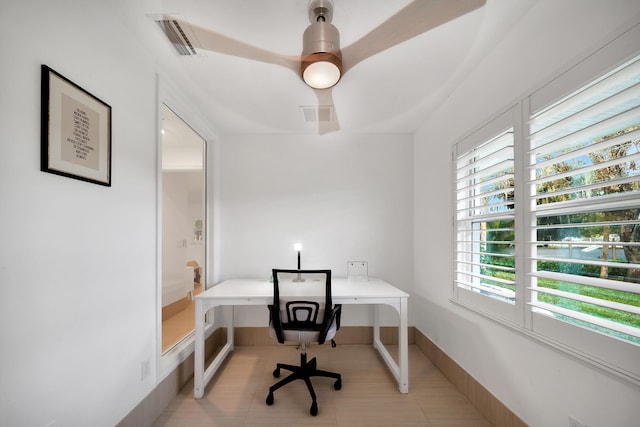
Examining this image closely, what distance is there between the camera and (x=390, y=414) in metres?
→ 1.95

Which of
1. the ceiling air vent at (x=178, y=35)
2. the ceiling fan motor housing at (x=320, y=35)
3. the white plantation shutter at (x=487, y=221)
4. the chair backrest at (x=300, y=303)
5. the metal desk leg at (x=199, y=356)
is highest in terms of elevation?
the ceiling air vent at (x=178, y=35)

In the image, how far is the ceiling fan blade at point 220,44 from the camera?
5.00 feet

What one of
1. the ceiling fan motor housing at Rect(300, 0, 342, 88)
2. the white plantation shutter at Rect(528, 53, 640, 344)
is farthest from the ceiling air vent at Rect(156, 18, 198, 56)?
the white plantation shutter at Rect(528, 53, 640, 344)

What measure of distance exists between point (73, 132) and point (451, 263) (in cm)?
266

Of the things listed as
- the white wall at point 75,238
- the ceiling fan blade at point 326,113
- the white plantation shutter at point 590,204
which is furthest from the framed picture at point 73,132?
the white plantation shutter at point 590,204

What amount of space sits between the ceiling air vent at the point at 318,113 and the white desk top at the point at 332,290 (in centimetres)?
170

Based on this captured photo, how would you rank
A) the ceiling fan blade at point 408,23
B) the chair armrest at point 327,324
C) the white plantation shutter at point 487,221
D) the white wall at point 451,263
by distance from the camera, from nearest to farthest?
1. the white wall at point 451,263
2. the ceiling fan blade at point 408,23
3. the white plantation shutter at point 487,221
4. the chair armrest at point 327,324

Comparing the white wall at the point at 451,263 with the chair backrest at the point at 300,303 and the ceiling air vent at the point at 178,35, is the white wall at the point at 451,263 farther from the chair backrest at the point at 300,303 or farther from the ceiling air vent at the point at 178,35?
the ceiling air vent at the point at 178,35

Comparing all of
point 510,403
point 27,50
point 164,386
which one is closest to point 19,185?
point 27,50

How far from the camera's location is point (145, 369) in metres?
1.76

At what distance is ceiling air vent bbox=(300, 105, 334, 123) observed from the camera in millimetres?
2574

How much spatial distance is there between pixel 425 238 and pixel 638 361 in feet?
6.38

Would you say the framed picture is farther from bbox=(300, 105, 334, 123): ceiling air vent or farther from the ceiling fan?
bbox=(300, 105, 334, 123): ceiling air vent

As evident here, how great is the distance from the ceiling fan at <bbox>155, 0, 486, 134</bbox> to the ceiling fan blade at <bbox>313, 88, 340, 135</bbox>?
46 cm
